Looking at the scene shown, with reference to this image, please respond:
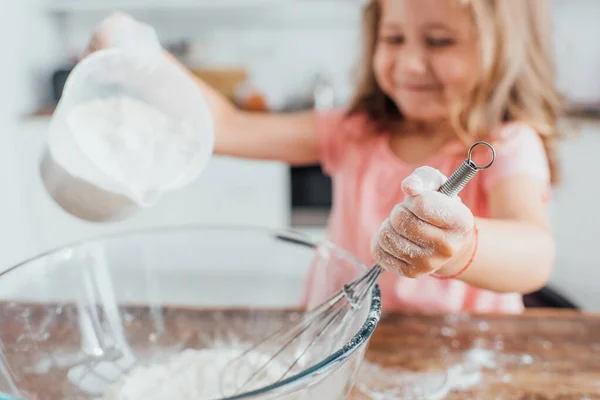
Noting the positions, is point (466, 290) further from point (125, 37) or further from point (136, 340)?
point (125, 37)

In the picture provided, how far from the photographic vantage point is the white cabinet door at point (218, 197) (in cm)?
169

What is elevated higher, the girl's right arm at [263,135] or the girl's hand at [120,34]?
the girl's hand at [120,34]

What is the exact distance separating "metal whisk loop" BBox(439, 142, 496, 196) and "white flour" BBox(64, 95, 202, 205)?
11.4 inches

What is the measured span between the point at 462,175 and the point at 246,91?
165 cm

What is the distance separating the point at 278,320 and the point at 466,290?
351 mm

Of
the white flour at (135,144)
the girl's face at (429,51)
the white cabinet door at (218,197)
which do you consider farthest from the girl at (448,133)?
the white cabinet door at (218,197)

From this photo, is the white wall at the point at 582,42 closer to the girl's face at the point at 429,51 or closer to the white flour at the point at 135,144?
the girl's face at the point at 429,51

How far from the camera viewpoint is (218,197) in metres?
1.74

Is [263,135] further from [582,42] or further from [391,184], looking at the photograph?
[582,42]

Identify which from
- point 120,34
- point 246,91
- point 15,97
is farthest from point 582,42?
point 15,97

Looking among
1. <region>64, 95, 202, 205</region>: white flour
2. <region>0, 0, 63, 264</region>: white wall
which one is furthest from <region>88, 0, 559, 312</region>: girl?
<region>0, 0, 63, 264</region>: white wall

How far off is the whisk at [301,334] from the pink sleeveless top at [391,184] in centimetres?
18

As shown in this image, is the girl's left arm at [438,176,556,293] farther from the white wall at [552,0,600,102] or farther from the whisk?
the white wall at [552,0,600,102]

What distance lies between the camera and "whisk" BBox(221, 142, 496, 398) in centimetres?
43
